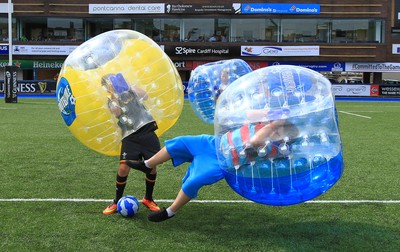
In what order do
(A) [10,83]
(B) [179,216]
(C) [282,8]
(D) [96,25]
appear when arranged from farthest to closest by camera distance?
(D) [96,25] < (C) [282,8] < (A) [10,83] < (B) [179,216]

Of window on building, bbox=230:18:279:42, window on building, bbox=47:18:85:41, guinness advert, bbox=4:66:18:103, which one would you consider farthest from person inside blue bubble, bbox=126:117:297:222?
window on building, bbox=47:18:85:41

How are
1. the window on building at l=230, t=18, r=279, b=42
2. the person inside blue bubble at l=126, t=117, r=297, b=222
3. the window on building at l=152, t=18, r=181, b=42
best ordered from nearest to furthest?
1. the person inside blue bubble at l=126, t=117, r=297, b=222
2. the window on building at l=230, t=18, r=279, b=42
3. the window on building at l=152, t=18, r=181, b=42

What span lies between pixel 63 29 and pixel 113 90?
33219mm

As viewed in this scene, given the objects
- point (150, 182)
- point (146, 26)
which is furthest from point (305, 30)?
point (150, 182)

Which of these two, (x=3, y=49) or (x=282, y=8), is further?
(x=3, y=49)

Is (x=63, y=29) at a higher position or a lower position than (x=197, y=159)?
higher

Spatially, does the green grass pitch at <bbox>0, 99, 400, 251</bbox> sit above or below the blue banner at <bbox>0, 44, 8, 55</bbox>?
below

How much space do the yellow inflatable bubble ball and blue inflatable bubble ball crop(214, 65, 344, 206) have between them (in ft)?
3.33

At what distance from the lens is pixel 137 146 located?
A: 4246 millimetres

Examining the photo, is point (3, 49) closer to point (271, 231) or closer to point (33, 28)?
point (33, 28)

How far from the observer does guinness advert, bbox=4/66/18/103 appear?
65.7 feet

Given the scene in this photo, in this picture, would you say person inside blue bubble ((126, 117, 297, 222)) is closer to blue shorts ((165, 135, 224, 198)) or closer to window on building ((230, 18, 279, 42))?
blue shorts ((165, 135, 224, 198))

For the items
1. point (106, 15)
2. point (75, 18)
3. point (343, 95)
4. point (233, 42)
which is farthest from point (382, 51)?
point (75, 18)

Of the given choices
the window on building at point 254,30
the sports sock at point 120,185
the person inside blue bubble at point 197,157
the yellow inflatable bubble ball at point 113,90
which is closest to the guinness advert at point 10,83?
the yellow inflatable bubble ball at point 113,90
